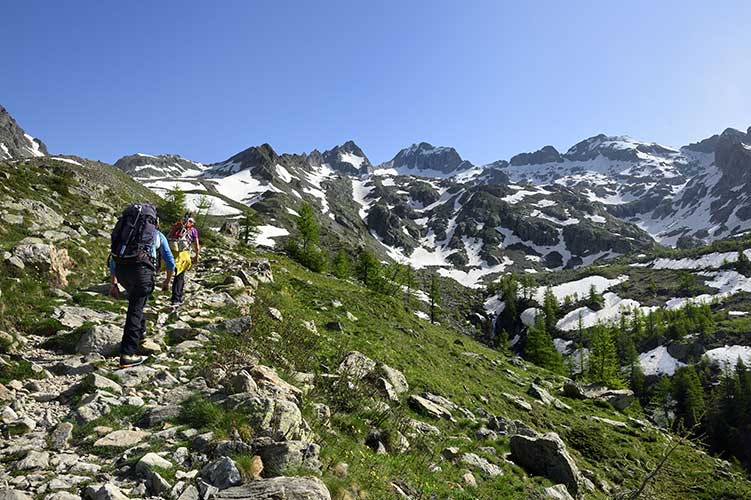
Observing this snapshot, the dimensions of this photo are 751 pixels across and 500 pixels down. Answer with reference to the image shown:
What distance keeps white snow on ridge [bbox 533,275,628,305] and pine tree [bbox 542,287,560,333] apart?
16.1 ft

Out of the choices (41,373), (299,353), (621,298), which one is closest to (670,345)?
(621,298)

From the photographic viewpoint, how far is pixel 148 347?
366 inches

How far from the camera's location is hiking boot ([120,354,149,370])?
8.35 metres

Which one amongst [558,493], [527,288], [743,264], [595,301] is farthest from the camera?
[527,288]

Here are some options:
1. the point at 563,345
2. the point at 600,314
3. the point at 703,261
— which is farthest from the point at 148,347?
the point at 703,261

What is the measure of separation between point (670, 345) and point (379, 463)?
115574 millimetres

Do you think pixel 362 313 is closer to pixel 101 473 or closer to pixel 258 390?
pixel 258 390

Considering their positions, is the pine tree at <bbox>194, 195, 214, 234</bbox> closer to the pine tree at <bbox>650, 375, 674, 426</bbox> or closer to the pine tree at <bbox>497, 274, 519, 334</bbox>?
the pine tree at <bbox>650, 375, 674, 426</bbox>

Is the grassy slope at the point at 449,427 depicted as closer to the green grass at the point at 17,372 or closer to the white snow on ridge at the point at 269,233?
the green grass at the point at 17,372

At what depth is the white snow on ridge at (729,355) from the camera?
8400cm

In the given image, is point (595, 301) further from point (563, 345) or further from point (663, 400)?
point (663, 400)

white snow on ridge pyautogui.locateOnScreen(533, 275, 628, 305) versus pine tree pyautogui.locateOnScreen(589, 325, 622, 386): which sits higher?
white snow on ridge pyautogui.locateOnScreen(533, 275, 628, 305)

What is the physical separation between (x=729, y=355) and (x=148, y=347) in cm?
11592

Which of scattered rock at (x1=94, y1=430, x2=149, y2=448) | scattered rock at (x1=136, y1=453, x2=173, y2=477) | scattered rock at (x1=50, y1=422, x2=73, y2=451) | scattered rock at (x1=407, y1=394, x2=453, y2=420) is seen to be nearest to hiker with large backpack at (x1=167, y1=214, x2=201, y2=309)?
scattered rock at (x1=50, y1=422, x2=73, y2=451)
